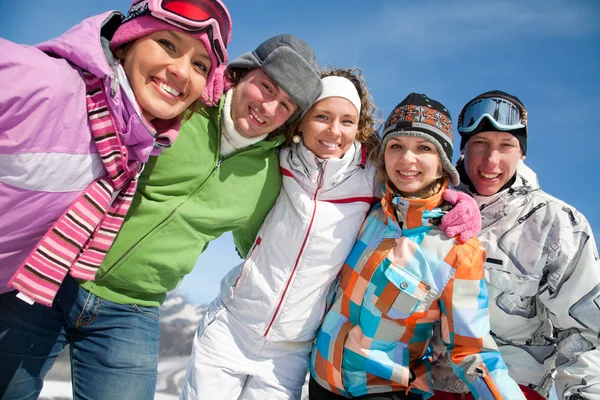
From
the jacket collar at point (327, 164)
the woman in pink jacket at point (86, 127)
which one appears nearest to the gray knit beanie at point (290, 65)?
the jacket collar at point (327, 164)

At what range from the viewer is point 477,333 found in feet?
7.86

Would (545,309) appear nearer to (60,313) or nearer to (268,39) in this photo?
(268,39)

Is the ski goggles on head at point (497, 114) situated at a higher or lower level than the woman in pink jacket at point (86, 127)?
higher

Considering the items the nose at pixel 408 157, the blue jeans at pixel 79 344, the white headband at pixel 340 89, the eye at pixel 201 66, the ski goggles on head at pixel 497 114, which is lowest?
the blue jeans at pixel 79 344

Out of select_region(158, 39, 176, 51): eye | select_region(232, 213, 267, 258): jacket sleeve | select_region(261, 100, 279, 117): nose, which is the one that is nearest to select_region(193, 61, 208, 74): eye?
select_region(158, 39, 176, 51): eye

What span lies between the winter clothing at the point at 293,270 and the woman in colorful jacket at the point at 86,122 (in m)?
0.99

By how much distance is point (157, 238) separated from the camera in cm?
251

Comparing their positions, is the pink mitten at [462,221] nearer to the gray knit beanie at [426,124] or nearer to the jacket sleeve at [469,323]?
the jacket sleeve at [469,323]

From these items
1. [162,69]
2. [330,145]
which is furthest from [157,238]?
[330,145]

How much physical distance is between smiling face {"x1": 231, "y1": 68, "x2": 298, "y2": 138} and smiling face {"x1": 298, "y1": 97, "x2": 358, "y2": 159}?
0.75 feet

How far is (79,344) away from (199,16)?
78.8 inches

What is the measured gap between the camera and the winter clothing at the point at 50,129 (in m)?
1.61

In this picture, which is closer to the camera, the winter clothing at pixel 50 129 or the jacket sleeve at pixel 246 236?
the winter clothing at pixel 50 129

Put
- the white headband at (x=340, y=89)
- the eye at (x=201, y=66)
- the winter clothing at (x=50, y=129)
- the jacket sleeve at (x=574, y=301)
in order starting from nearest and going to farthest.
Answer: the winter clothing at (x=50, y=129)
the eye at (x=201, y=66)
the jacket sleeve at (x=574, y=301)
the white headband at (x=340, y=89)
